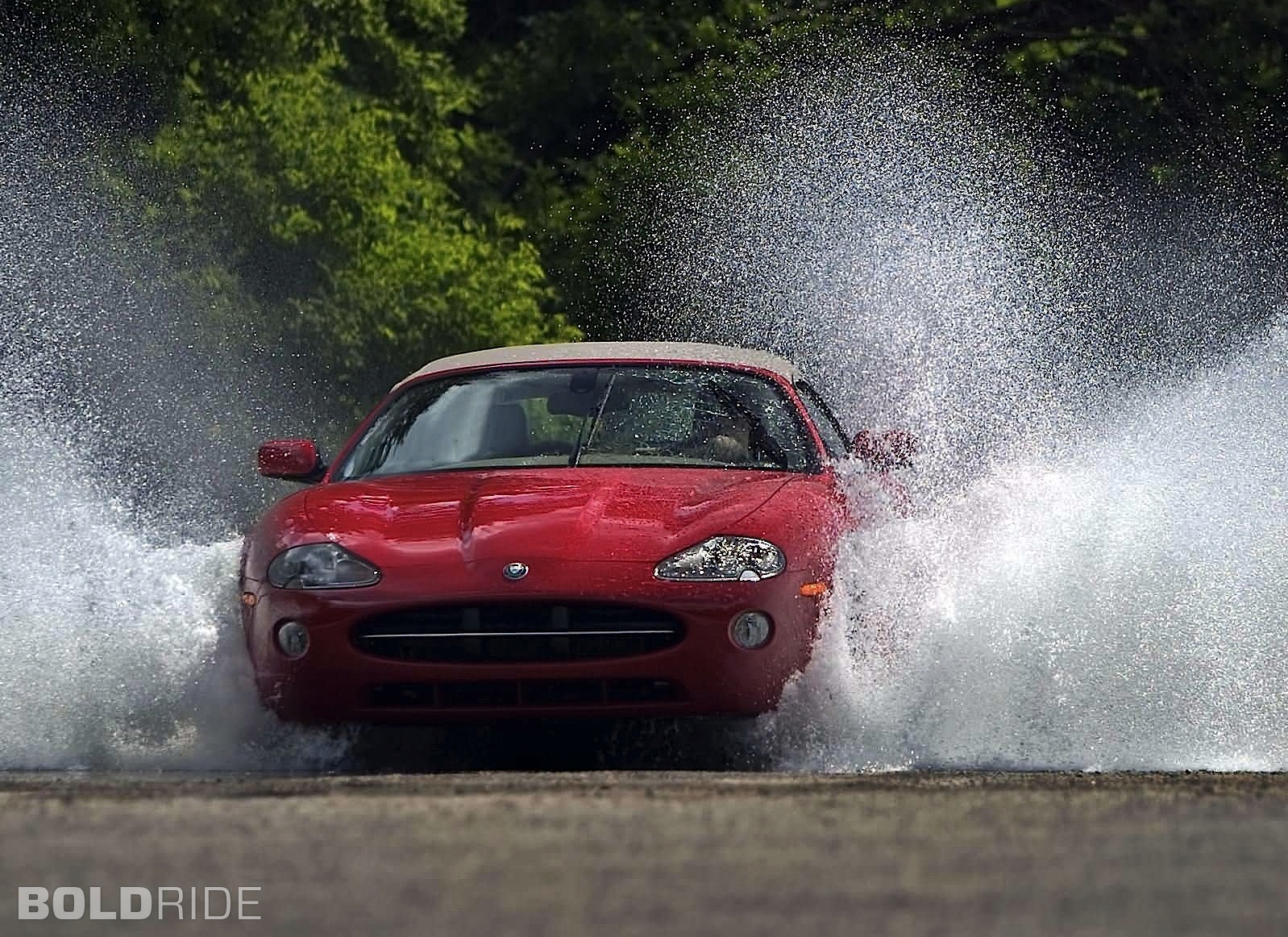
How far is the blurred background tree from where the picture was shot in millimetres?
24234

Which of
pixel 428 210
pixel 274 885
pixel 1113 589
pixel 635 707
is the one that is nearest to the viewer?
pixel 274 885

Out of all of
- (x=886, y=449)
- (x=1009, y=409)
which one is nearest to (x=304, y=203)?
(x=1009, y=409)

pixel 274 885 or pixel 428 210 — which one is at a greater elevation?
pixel 274 885

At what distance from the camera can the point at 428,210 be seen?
2608 centimetres

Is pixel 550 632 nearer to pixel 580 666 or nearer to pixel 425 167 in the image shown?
pixel 580 666

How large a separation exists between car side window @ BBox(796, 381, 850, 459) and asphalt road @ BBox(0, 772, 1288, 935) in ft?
8.55

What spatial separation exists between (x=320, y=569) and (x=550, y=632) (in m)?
0.74

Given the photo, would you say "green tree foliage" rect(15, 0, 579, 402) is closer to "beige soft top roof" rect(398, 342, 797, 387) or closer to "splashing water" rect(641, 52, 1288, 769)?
"splashing water" rect(641, 52, 1288, 769)

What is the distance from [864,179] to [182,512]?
6.22m

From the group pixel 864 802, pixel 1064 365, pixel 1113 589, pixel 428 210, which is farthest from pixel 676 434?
pixel 428 210

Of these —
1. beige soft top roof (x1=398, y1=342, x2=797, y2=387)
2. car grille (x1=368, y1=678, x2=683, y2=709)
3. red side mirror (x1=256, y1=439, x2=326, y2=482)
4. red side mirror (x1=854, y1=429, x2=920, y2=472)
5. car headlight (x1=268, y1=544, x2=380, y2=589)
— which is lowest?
car grille (x1=368, y1=678, x2=683, y2=709)

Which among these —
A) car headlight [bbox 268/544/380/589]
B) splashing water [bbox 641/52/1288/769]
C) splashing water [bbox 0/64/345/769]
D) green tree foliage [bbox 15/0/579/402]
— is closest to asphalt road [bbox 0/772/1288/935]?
car headlight [bbox 268/544/380/589]

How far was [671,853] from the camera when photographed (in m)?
5.41

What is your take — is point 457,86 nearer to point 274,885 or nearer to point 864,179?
point 864,179
